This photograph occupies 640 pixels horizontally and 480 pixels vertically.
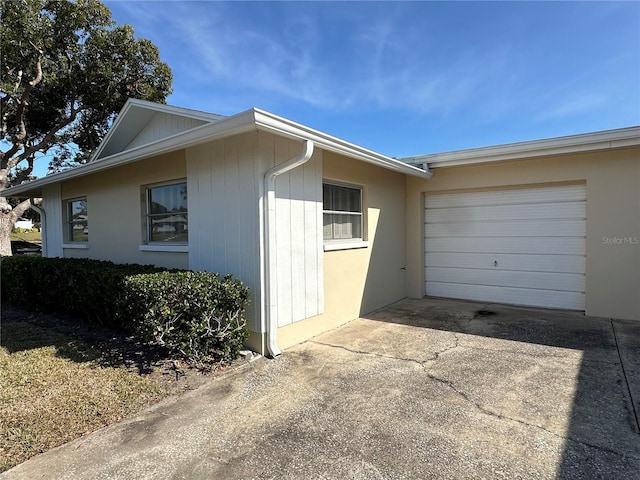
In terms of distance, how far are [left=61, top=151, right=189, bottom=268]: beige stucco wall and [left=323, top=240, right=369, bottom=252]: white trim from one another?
223 centimetres

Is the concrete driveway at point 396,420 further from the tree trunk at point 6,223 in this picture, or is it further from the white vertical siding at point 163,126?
the tree trunk at point 6,223

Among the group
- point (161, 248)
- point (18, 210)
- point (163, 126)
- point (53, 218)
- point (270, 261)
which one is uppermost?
point (163, 126)

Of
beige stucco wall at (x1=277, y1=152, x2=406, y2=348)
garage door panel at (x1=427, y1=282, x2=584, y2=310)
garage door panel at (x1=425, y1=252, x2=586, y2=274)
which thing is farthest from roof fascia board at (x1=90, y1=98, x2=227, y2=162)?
garage door panel at (x1=427, y1=282, x2=584, y2=310)

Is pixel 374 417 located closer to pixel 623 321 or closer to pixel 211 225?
pixel 211 225

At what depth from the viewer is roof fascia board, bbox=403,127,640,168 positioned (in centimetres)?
540

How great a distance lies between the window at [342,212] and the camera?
5.84 metres

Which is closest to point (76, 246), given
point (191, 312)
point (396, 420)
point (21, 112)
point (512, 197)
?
point (191, 312)

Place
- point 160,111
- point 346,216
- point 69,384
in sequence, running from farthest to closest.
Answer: point 160,111 → point 346,216 → point 69,384

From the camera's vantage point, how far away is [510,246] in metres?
7.00

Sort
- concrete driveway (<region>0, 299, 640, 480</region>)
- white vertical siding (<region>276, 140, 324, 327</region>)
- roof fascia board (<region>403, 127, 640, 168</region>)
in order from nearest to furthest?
concrete driveway (<region>0, 299, 640, 480</region>), white vertical siding (<region>276, 140, 324, 327</region>), roof fascia board (<region>403, 127, 640, 168</region>)

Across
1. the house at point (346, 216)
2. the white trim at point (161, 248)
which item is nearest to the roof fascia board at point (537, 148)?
the house at point (346, 216)

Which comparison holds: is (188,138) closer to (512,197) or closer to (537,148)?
(537,148)

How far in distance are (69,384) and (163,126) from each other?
5.04m

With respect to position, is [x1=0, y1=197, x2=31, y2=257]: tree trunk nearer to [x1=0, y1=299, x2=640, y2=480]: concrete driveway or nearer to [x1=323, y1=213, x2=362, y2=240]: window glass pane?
[x1=323, y1=213, x2=362, y2=240]: window glass pane
